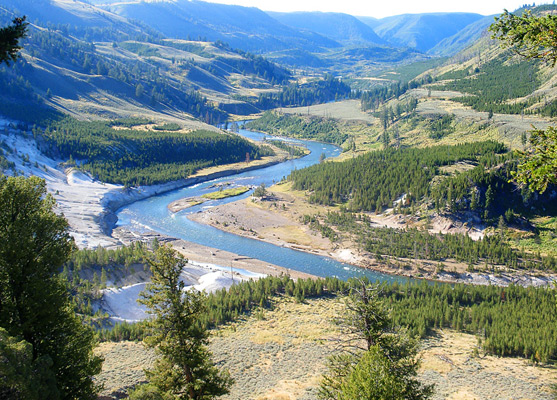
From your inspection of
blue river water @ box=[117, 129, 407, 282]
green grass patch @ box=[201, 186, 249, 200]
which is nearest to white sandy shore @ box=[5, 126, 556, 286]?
blue river water @ box=[117, 129, 407, 282]

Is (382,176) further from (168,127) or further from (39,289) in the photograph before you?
(168,127)

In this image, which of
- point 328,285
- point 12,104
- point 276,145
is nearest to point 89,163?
point 12,104

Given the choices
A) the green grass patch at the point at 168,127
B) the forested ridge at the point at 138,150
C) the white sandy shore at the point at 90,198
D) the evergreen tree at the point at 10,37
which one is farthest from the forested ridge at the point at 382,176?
the evergreen tree at the point at 10,37

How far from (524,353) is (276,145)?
506ft

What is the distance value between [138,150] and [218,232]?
218ft

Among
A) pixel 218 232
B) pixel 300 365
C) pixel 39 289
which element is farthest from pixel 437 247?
pixel 39 289

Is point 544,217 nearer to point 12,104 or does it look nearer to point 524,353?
point 524,353

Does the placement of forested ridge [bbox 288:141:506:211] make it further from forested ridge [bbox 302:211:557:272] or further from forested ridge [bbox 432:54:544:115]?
forested ridge [bbox 432:54:544:115]

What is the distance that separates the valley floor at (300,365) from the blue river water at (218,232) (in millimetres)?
17826

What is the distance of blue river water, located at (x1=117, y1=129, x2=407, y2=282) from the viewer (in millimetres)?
72188

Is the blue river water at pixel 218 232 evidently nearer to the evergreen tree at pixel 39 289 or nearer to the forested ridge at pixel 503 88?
the evergreen tree at pixel 39 289

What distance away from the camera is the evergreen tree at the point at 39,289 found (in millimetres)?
18422

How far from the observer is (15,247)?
1828 cm

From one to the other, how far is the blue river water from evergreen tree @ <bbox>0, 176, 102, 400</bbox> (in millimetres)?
45338
